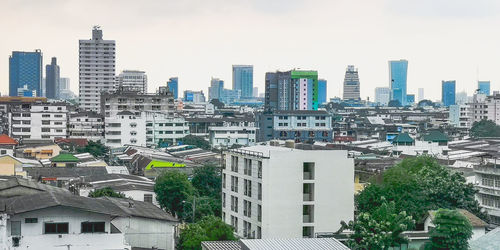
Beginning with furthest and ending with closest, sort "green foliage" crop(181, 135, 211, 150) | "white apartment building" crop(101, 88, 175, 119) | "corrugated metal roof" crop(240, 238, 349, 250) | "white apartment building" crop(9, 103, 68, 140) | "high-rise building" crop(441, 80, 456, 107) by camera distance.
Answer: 1. "high-rise building" crop(441, 80, 456, 107)
2. "white apartment building" crop(101, 88, 175, 119)
3. "white apartment building" crop(9, 103, 68, 140)
4. "green foliage" crop(181, 135, 211, 150)
5. "corrugated metal roof" crop(240, 238, 349, 250)

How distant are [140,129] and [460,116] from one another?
1685 inches

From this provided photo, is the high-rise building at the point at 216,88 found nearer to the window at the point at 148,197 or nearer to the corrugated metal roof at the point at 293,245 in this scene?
the window at the point at 148,197

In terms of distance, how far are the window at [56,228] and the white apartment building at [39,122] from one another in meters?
46.7

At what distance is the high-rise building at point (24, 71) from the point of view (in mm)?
155750

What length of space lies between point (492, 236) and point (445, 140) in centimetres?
3340

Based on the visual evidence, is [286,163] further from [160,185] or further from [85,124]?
[85,124]

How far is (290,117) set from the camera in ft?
224

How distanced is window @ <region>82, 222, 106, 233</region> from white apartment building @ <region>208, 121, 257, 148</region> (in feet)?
159

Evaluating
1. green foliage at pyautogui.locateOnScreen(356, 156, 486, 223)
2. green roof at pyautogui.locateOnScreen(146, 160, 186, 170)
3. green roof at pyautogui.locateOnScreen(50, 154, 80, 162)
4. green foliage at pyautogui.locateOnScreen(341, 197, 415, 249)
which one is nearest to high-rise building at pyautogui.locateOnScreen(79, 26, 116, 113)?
green roof at pyautogui.locateOnScreen(50, 154, 80, 162)

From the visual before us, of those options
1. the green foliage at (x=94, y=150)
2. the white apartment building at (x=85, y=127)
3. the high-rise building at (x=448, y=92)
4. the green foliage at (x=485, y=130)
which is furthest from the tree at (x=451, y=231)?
the high-rise building at (x=448, y=92)

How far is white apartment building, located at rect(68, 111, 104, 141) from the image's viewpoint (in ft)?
208

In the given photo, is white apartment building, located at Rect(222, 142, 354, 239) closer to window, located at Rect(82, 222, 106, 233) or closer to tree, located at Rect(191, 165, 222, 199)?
window, located at Rect(82, 222, 106, 233)

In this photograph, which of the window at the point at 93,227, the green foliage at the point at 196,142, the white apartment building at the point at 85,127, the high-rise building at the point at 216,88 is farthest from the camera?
the high-rise building at the point at 216,88

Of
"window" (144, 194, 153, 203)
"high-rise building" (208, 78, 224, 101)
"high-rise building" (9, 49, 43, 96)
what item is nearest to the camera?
"window" (144, 194, 153, 203)
